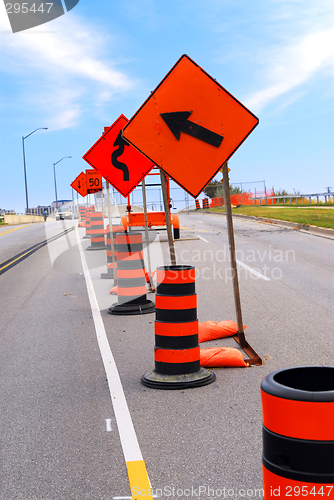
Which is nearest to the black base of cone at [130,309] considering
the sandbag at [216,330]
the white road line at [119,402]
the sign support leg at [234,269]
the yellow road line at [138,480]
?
the white road line at [119,402]

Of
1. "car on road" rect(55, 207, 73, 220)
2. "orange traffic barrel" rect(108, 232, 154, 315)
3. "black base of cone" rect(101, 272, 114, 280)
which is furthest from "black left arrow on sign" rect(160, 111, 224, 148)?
"car on road" rect(55, 207, 73, 220)

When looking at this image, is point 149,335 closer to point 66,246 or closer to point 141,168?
point 141,168

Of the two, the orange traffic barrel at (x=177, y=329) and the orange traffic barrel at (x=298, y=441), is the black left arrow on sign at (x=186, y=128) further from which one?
the orange traffic barrel at (x=298, y=441)

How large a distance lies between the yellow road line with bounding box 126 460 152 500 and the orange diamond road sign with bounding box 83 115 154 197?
7.06m

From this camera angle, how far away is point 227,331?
23.4 ft

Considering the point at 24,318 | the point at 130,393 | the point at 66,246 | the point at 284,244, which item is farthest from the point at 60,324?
the point at 66,246

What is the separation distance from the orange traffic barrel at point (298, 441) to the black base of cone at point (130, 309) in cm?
672

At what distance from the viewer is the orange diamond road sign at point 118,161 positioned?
10.2 metres

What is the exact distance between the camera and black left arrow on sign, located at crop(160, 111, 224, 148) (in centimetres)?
579

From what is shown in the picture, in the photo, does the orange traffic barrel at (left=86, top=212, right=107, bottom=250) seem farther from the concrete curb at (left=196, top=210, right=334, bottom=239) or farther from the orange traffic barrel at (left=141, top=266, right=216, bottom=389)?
the orange traffic barrel at (left=141, top=266, right=216, bottom=389)

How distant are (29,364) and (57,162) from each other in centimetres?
6890

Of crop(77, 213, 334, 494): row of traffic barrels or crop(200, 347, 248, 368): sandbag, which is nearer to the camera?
crop(77, 213, 334, 494): row of traffic barrels

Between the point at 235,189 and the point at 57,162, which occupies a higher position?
the point at 57,162

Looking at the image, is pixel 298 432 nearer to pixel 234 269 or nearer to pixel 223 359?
pixel 223 359
